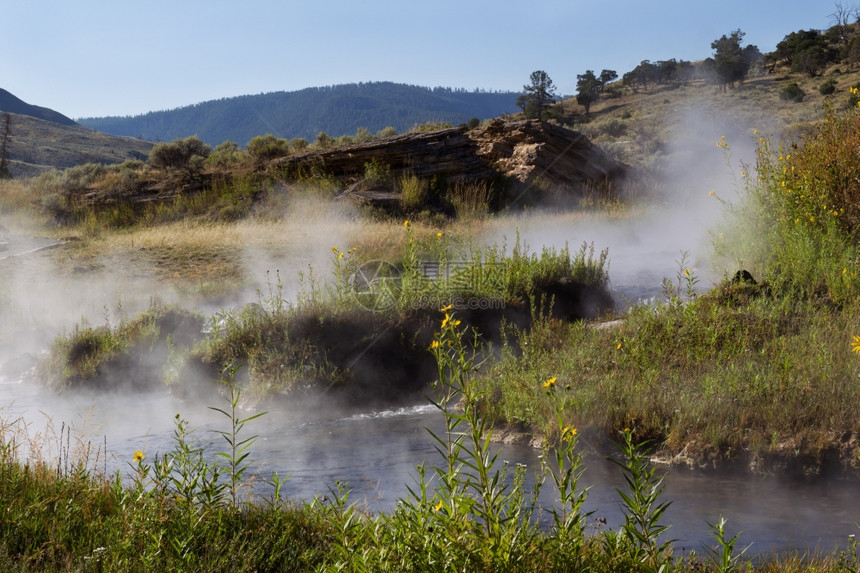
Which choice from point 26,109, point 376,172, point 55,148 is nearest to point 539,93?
point 376,172

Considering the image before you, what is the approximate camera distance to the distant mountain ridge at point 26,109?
143925mm

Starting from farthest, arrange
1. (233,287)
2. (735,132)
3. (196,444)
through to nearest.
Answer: (735,132) < (233,287) < (196,444)

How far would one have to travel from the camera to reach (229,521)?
3.12m

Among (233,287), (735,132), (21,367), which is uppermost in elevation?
(735,132)

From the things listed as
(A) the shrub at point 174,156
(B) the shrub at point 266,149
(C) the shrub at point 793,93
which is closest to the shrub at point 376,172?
(B) the shrub at point 266,149

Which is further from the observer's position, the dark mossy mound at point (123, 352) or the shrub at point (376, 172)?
the shrub at point (376, 172)

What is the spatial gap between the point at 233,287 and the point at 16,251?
5664mm

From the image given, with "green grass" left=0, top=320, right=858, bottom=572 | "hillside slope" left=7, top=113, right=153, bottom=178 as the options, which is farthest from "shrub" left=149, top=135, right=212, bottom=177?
"hillside slope" left=7, top=113, right=153, bottom=178

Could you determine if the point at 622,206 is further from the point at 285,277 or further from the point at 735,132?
the point at 735,132

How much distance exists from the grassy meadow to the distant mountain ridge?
5937 inches

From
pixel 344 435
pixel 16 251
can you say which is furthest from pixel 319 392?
pixel 16 251

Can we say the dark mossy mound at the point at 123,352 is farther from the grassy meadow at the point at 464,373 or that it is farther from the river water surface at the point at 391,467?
the river water surface at the point at 391,467

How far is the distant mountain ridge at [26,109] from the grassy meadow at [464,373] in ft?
495

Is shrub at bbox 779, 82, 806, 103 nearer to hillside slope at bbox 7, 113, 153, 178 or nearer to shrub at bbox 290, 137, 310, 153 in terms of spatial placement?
shrub at bbox 290, 137, 310, 153
